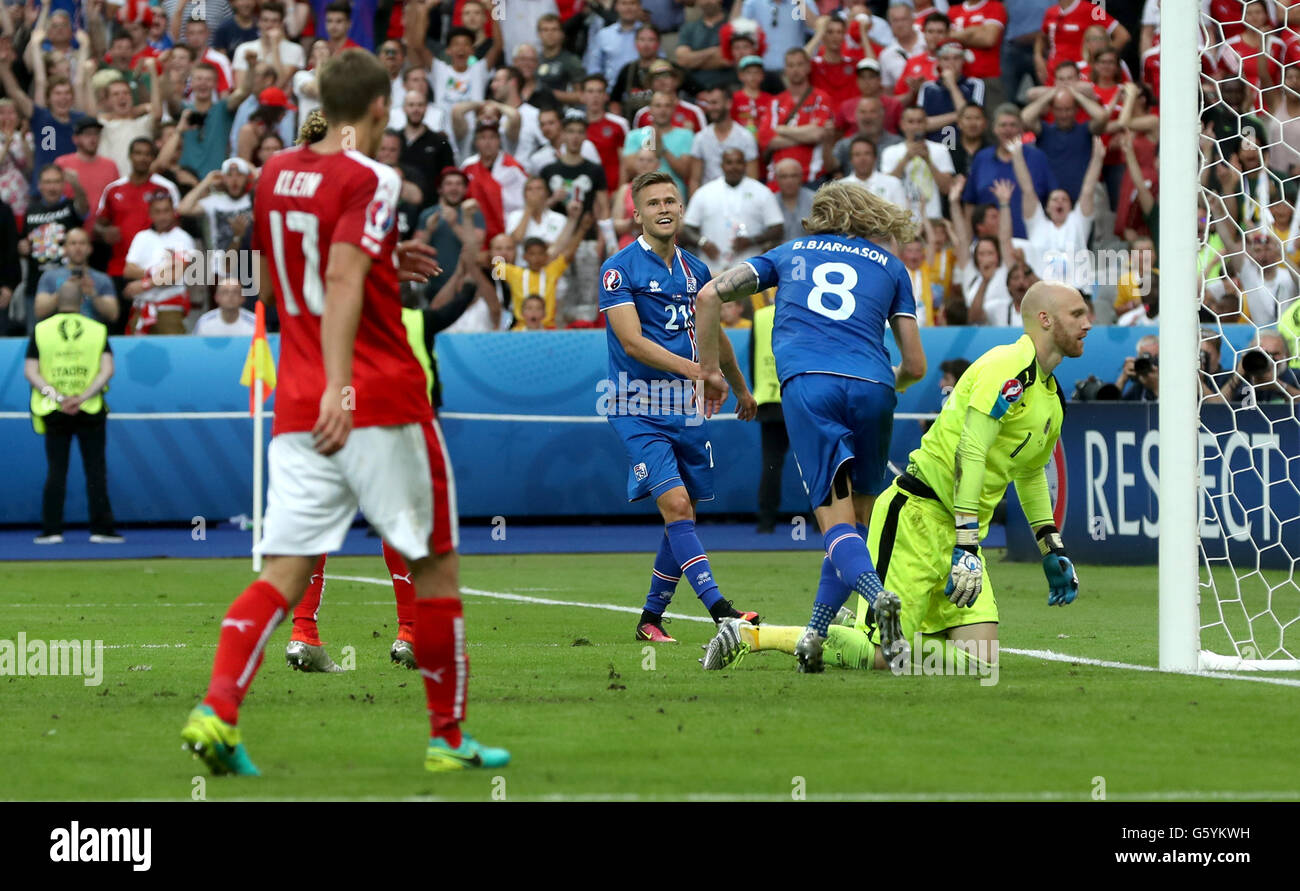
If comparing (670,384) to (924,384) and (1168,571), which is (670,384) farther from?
(924,384)

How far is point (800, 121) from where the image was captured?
19.8 metres

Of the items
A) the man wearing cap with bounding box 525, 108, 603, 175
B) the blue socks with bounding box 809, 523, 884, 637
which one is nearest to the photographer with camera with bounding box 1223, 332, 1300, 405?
the blue socks with bounding box 809, 523, 884, 637

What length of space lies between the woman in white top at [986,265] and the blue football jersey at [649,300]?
8.95 metres

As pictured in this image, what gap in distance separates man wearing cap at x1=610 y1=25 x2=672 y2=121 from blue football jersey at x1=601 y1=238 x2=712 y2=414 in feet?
34.6

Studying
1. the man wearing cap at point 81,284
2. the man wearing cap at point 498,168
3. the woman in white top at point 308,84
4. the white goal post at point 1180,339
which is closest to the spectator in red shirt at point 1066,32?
the man wearing cap at point 498,168

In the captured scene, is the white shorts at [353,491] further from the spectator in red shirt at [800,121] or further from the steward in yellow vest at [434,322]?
the spectator in red shirt at [800,121]

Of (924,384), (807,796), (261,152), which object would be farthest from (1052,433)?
(261,152)

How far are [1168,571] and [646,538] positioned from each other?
1056 centimetres

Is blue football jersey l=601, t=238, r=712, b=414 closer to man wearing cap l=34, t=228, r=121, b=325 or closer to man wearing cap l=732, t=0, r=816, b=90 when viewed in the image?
man wearing cap l=34, t=228, r=121, b=325

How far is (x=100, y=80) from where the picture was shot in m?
20.5

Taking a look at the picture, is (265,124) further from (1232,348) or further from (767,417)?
(1232,348)

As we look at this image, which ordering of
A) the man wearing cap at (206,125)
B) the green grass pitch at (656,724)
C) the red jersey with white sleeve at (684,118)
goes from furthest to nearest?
the man wearing cap at (206,125)
the red jersey with white sleeve at (684,118)
the green grass pitch at (656,724)

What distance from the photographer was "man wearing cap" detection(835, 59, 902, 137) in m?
19.7

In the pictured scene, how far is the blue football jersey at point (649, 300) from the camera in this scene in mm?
9578
